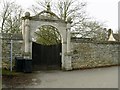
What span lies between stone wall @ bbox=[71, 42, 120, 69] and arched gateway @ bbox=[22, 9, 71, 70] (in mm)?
873

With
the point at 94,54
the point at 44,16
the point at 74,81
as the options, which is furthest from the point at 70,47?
the point at 74,81

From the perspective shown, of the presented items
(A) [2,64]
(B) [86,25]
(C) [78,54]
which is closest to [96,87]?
(A) [2,64]

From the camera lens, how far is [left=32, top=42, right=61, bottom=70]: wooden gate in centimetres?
1507

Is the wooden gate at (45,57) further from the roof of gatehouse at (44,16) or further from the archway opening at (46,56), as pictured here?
the roof of gatehouse at (44,16)

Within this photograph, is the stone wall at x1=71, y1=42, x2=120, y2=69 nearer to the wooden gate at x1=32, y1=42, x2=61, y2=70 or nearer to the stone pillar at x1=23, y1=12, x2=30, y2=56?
the wooden gate at x1=32, y1=42, x2=61, y2=70

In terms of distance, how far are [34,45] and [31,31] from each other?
0.99 meters

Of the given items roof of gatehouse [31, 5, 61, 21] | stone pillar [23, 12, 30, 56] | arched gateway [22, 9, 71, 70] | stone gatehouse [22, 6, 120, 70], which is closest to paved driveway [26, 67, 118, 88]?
stone pillar [23, 12, 30, 56]

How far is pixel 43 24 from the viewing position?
1525cm

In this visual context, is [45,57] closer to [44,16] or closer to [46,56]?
[46,56]

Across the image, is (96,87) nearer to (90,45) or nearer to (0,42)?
(0,42)

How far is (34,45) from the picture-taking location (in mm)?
15148

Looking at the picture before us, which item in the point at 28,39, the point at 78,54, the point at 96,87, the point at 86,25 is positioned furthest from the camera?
the point at 86,25

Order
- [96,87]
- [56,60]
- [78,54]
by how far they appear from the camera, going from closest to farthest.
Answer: [96,87] < [56,60] < [78,54]

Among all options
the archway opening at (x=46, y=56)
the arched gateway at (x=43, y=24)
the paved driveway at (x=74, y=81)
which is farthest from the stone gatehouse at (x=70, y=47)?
the paved driveway at (x=74, y=81)
